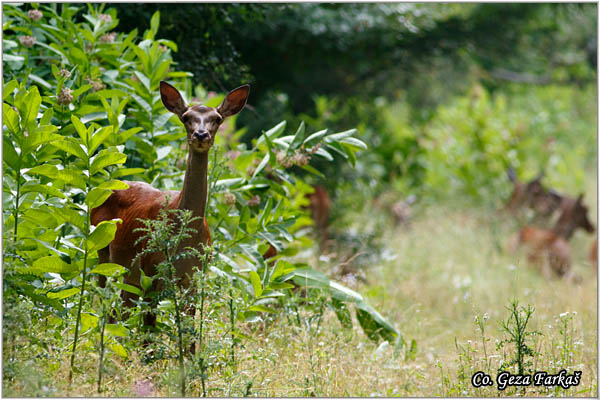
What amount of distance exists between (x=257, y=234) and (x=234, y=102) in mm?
1175

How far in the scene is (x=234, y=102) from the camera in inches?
172

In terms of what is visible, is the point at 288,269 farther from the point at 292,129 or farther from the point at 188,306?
the point at 292,129

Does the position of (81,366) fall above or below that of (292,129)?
below

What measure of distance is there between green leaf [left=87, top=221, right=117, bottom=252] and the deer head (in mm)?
654

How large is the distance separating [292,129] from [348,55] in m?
1.87

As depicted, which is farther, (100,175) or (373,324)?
(373,324)

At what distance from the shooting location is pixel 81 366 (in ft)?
13.2

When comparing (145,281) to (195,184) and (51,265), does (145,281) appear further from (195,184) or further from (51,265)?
(195,184)

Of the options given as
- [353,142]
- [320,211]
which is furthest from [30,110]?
[320,211]

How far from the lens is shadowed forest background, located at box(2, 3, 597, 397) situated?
4113 mm

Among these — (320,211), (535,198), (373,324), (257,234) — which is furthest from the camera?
(535,198)

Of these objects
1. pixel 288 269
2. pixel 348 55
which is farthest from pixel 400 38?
pixel 288 269

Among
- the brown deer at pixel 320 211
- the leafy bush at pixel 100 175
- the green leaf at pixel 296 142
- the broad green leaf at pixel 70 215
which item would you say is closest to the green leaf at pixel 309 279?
the leafy bush at pixel 100 175

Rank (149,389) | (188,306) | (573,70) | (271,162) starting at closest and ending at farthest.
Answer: (149,389) → (188,306) → (271,162) → (573,70)
